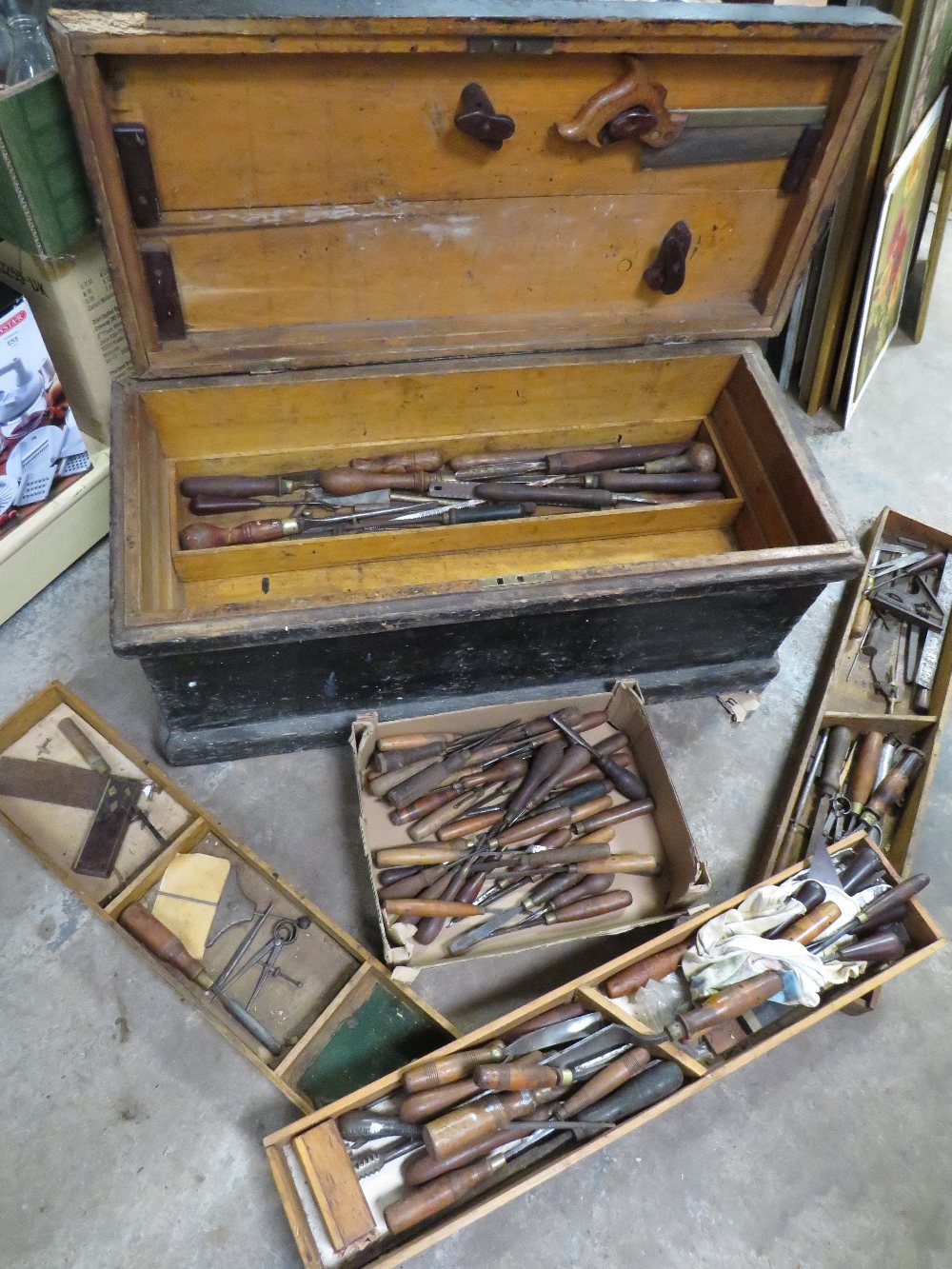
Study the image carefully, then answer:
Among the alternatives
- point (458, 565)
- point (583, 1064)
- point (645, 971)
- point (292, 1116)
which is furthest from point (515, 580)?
point (292, 1116)

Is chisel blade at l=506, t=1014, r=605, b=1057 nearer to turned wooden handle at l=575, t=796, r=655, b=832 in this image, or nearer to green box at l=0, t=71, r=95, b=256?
turned wooden handle at l=575, t=796, r=655, b=832

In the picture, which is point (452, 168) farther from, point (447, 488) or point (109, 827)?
point (109, 827)

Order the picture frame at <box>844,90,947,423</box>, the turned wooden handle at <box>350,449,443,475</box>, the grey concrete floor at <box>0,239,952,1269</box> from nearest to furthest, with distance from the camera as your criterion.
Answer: the grey concrete floor at <box>0,239,952,1269</box> < the turned wooden handle at <box>350,449,443,475</box> < the picture frame at <box>844,90,947,423</box>

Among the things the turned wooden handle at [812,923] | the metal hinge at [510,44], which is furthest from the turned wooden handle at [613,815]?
the metal hinge at [510,44]

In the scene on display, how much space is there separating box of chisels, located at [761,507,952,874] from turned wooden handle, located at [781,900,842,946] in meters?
0.28

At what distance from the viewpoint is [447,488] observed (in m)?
2.37

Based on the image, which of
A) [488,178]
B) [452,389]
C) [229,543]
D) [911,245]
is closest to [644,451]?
[452,389]

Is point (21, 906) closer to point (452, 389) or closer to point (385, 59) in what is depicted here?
point (452, 389)

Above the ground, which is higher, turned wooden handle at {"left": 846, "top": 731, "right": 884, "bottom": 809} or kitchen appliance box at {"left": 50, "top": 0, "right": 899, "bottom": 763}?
kitchen appliance box at {"left": 50, "top": 0, "right": 899, "bottom": 763}

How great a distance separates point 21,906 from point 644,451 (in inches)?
78.4

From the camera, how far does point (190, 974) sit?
1.87m

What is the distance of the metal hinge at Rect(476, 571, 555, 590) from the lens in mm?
1790

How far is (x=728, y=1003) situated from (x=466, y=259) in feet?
5.70

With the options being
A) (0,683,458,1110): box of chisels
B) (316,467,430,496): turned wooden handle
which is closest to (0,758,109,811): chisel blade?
(0,683,458,1110): box of chisels
